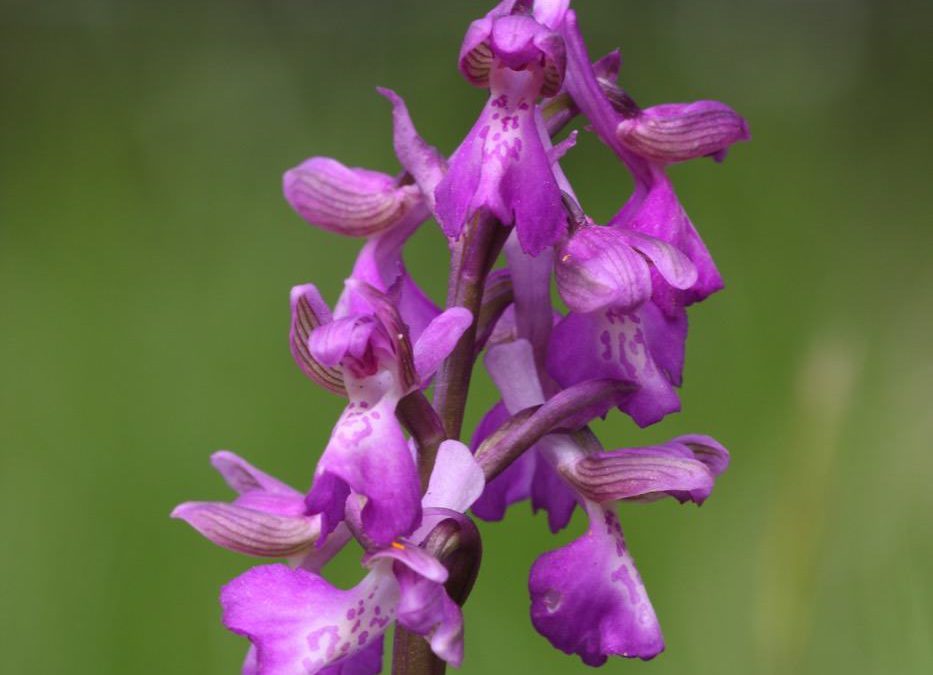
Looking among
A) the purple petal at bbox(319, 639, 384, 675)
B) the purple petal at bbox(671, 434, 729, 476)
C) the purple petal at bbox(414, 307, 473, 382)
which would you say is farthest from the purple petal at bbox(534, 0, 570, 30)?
the purple petal at bbox(319, 639, 384, 675)

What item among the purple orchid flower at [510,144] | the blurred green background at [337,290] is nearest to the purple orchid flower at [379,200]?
the purple orchid flower at [510,144]

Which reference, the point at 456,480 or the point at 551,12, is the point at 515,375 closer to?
the point at 456,480

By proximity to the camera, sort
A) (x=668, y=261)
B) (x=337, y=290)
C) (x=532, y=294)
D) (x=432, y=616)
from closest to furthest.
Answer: (x=432, y=616) < (x=668, y=261) < (x=532, y=294) < (x=337, y=290)

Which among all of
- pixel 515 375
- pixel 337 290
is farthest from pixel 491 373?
pixel 337 290

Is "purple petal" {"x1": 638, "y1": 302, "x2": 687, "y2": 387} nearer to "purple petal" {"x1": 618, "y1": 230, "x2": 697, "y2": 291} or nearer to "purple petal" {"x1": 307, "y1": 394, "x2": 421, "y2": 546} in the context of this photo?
"purple petal" {"x1": 618, "y1": 230, "x2": 697, "y2": 291}

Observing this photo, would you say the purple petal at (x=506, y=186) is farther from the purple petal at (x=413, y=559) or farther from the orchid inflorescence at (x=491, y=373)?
the purple petal at (x=413, y=559)
